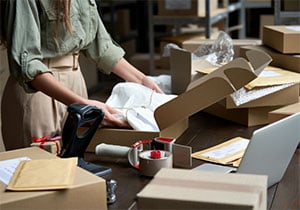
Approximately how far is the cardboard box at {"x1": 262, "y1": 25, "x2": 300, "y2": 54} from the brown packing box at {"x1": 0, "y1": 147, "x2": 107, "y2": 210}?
1165 mm

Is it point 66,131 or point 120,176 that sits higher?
point 66,131

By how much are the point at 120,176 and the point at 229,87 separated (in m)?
0.35

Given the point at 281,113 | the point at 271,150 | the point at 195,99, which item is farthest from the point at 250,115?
the point at 271,150

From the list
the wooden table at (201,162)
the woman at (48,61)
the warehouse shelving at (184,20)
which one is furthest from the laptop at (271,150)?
the warehouse shelving at (184,20)

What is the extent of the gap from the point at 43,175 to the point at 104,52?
1030 mm

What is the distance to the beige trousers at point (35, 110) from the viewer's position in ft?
6.33

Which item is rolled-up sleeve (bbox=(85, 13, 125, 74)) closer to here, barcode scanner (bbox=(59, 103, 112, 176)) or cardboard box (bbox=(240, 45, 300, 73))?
cardboard box (bbox=(240, 45, 300, 73))

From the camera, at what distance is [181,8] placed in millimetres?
3957

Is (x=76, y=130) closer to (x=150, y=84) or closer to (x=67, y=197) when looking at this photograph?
(x=67, y=197)

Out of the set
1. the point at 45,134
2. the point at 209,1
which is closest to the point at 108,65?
the point at 45,134

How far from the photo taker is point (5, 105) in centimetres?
203

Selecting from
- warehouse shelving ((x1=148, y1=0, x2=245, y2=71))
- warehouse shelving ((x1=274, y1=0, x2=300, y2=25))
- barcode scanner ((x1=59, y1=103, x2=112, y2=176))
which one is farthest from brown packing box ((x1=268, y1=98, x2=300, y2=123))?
warehouse shelving ((x1=148, y1=0, x2=245, y2=71))

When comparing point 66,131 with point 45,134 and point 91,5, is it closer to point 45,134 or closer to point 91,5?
point 45,134

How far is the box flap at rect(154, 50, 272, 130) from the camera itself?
4.39 ft
